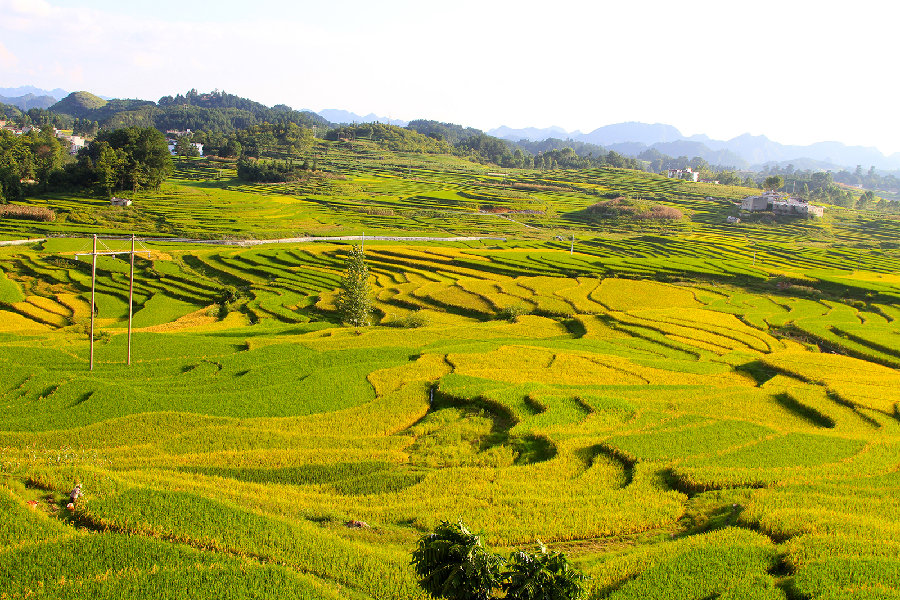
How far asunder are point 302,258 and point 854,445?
41977 mm

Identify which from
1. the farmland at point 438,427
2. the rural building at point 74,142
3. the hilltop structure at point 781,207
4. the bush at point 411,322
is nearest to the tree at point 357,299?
the farmland at point 438,427

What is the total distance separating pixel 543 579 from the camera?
7672 mm

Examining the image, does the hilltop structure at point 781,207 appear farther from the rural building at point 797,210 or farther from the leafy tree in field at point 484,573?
the leafy tree in field at point 484,573

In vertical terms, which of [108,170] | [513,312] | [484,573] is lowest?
[513,312]

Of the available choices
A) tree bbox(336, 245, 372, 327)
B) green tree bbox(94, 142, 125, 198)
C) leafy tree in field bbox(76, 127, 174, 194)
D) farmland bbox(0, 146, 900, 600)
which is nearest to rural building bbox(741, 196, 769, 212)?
farmland bbox(0, 146, 900, 600)

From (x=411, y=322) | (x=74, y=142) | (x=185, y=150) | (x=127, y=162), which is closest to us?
(x=411, y=322)

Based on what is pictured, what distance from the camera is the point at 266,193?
3575 inches

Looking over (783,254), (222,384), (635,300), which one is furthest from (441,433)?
(783,254)

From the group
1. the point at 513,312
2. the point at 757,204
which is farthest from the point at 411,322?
the point at 757,204

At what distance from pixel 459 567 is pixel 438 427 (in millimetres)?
10860

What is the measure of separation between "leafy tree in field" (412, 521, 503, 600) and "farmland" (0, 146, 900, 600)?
6.86 ft

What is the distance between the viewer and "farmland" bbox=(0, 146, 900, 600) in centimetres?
1021

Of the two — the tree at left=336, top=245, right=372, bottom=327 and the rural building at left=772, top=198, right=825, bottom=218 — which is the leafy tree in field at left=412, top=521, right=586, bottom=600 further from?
the rural building at left=772, top=198, right=825, bottom=218

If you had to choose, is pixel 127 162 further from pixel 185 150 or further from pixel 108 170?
pixel 185 150
